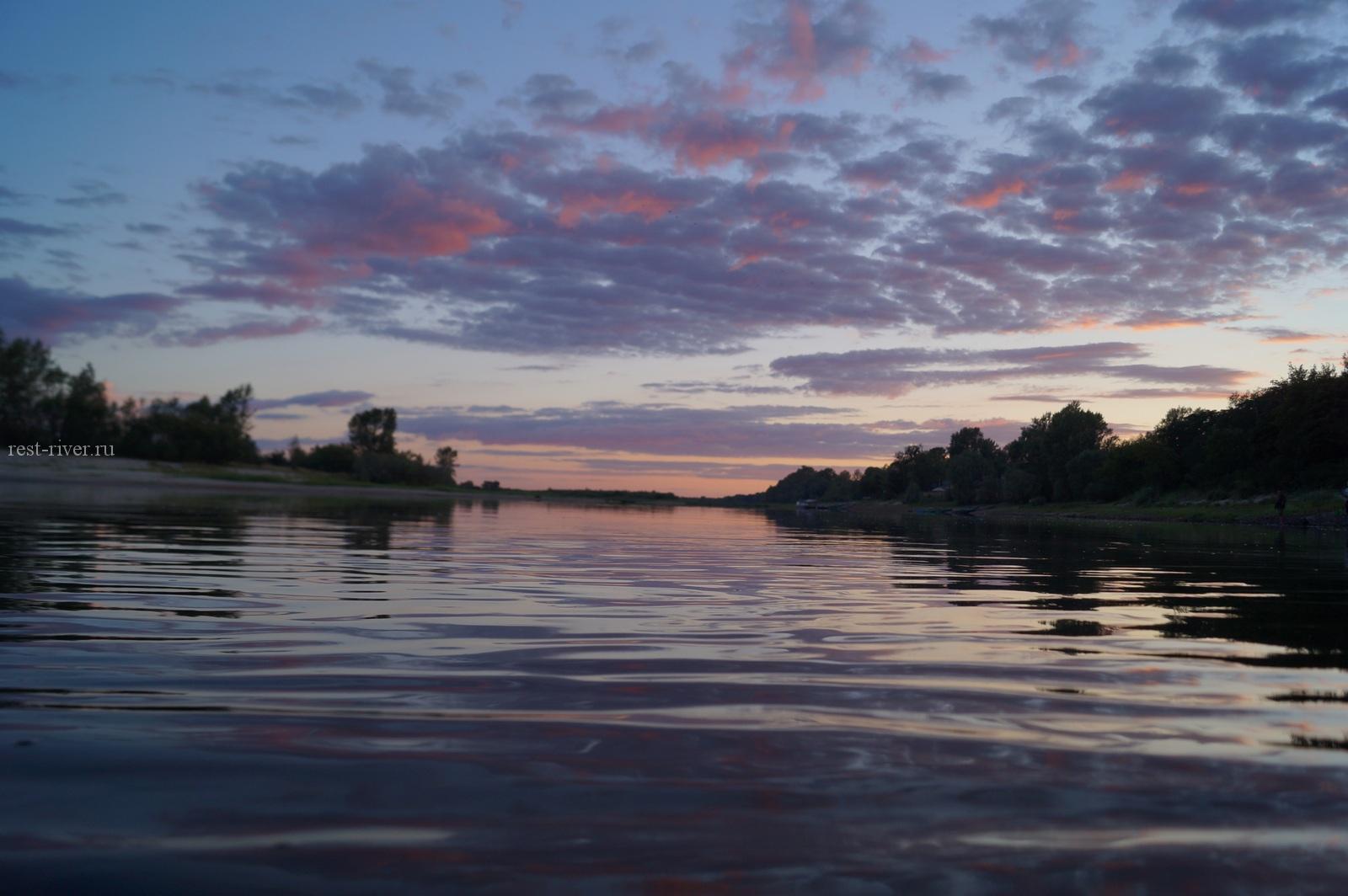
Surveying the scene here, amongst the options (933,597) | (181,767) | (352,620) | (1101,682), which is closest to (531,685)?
(181,767)

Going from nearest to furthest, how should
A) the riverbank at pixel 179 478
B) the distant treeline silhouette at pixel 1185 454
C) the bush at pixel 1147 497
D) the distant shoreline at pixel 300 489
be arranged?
the distant shoreline at pixel 300 489
the riverbank at pixel 179 478
the distant treeline silhouette at pixel 1185 454
the bush at pixel 1147 497

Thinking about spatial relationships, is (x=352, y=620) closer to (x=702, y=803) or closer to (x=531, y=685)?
(x=531, y=685)

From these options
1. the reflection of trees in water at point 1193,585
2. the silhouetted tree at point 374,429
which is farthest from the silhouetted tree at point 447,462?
the reflection of trees in water at point 1193,585

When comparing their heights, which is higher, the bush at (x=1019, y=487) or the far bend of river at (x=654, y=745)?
the bush at (x=1019, y=487)

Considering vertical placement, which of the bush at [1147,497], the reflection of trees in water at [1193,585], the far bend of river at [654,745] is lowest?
the reflection of trees in water at [1193,585]

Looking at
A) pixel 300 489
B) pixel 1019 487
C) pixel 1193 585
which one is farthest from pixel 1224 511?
pixel 300 489

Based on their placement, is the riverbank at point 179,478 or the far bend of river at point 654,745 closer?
the far bend of river at point 654,745

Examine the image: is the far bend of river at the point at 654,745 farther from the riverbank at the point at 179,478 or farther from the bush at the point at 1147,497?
the bush at the point at 1147,497

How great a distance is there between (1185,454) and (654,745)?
349ft

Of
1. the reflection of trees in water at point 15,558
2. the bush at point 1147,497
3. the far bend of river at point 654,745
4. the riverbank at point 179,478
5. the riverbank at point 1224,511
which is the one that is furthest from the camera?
the bush at point 1147,497

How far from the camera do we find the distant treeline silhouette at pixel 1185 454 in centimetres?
7131

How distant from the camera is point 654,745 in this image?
3.99m

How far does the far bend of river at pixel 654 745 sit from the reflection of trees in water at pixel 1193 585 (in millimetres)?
118

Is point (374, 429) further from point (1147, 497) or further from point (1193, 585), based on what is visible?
point (1193, 585)
